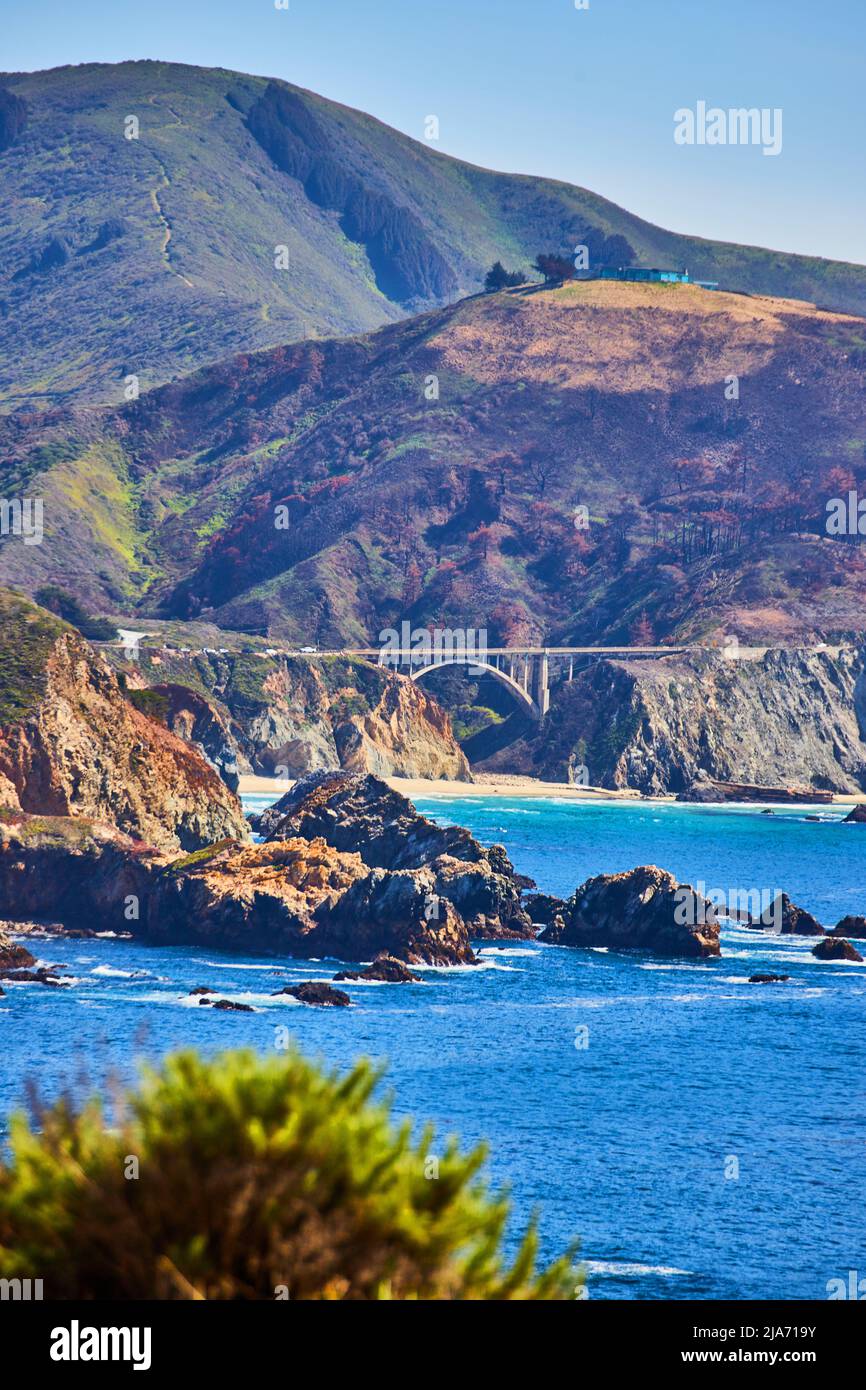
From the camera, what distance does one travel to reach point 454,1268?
2042 cm

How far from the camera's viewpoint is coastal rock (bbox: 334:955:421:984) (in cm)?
11288

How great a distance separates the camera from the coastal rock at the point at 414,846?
13362 centimetres

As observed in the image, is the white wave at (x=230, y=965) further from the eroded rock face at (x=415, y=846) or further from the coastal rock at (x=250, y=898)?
the eroded rock face at (x=415, y=846)

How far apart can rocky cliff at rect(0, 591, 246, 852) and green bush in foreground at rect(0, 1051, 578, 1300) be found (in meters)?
115

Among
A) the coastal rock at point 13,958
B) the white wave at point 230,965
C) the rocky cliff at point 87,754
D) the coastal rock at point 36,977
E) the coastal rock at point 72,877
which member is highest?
the rocky cliff at point 87,754

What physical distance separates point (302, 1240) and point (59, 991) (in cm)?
8559

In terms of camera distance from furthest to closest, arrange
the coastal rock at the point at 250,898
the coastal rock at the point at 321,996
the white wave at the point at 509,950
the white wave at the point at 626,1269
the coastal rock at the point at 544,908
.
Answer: the coastal rock at the point at 544,908
the white wave at the point at 509,950
the coastal rock at the point at 250,898
the coastal rock at the point at 321,996
the white wave at the point at 626,1269

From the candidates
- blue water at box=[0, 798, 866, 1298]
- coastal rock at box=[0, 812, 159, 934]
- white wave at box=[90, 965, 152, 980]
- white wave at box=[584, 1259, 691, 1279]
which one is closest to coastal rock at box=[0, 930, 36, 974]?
blue water at box=[0, 798, 866, 1298]

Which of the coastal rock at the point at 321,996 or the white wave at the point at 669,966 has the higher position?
the coastal rock at the point at 321,996

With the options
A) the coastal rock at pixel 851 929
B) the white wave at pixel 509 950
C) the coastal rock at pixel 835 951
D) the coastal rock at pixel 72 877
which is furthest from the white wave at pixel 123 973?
the coastal rock at pixel 851 929

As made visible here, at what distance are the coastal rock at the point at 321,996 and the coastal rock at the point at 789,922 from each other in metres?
46.5

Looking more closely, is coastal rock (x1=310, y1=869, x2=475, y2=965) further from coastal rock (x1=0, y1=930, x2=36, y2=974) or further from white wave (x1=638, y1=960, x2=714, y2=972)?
coastal rock (x1=0, y1=930, x2=36, y2=974)

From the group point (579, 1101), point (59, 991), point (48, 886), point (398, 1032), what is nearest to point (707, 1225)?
point (579, 1101)
